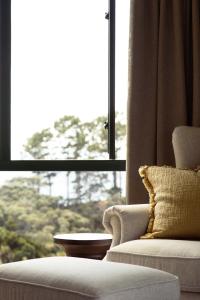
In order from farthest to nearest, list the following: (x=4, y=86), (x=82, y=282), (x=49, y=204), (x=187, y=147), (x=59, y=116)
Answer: (x=49, y=204) → (x=59, y=116) → (x=4, y=86) → (x=187, y=147) → (x=82, y=282)

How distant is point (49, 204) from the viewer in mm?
5359

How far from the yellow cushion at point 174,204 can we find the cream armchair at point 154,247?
0.25 ft

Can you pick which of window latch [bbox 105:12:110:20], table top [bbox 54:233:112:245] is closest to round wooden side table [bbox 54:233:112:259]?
table top [bbox 54:233:112:245]

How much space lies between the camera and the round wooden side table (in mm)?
3902

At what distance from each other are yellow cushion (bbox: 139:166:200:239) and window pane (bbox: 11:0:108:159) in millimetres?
1282

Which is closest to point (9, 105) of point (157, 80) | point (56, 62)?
point (56, 62)

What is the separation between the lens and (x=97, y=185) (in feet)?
17.7

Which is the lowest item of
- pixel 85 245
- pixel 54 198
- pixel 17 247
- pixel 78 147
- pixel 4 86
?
pixel 17 247

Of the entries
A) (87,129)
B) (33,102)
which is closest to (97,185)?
(87,129)

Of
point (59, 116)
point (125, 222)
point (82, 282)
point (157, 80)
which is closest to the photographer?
point (82, 282)

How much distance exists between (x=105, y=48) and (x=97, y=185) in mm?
Result: 1039

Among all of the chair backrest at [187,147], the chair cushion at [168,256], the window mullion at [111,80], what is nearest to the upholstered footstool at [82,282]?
the chair cushion at [168,256]

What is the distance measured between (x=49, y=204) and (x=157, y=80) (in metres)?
1.30

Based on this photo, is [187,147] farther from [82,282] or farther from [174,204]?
[82,282]
